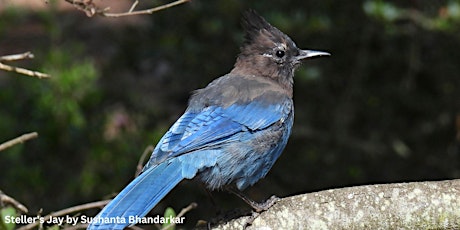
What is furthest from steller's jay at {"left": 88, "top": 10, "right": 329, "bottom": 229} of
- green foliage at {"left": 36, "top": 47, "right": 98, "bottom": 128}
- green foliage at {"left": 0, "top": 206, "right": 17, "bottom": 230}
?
green foliage at {"left": 36, "top": 47, "right": 98, "bottom": 128}

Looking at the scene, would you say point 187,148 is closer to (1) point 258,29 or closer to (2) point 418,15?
(1) point 258,29

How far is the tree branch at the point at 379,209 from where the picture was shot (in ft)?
11.4

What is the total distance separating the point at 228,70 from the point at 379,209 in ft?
8.20

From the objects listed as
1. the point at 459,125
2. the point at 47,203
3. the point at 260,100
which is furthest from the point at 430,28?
the point at 47,203

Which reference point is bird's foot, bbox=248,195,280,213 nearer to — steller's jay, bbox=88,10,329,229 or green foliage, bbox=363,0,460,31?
steller's jay, bbox=88,10,329,229

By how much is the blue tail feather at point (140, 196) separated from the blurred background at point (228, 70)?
154 cm

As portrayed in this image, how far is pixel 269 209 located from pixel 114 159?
207 cm

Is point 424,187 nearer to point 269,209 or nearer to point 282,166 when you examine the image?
point 269,209

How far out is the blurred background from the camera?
5.45 meters

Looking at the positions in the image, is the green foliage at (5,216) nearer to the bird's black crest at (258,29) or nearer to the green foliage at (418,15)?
the bird's black crest at (258,29)

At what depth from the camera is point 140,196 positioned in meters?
3.64

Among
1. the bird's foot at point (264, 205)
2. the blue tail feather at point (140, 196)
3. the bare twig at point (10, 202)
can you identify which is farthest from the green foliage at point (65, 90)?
the bird's foot at point (264, 205)

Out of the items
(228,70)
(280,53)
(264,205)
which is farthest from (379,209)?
(228,70)

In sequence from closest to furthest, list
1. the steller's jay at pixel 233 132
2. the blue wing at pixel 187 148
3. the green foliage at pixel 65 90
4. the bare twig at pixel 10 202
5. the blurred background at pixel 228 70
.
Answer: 1. the blue wing at pixel 187 148
2. the steller's jay at pixel 233 132
3. the bare twig at pixel 10 202
4. the green foliage at pixel 65 90
5. the blurred background at pixel 228 70
